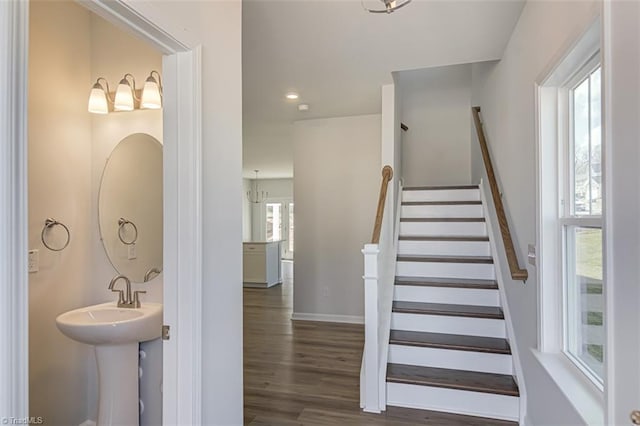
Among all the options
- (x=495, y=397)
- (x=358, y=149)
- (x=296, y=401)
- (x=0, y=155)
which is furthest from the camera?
(x=358, y=149)

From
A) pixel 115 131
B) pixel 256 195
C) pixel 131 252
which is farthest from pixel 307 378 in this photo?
pixel 256 195

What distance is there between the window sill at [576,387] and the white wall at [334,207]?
2.97 m

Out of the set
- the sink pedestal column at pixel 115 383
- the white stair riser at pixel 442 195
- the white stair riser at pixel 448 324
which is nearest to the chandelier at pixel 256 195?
the white stair riser at pixel 442 195

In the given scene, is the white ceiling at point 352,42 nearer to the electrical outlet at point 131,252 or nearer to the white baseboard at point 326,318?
the electrical outlet at point 131,252

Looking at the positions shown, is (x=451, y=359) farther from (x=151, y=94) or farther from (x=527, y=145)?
(x=151, y=94)

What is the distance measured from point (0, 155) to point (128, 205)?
1619mm

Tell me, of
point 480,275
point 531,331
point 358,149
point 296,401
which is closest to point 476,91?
point 358,149

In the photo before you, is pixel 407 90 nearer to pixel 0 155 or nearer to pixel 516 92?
pixel 516 92

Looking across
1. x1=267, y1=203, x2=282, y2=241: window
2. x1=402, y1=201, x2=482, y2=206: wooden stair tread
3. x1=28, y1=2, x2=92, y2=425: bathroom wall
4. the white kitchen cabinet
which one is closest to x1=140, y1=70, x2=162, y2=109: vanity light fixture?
x1=28, y1=2, x2=92, y2=425: bathroom wall

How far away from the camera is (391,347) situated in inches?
116

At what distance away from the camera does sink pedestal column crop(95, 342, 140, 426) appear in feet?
6.64

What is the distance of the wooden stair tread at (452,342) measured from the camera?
2.76 metres

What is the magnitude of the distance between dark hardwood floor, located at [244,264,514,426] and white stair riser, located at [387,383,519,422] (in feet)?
0.20

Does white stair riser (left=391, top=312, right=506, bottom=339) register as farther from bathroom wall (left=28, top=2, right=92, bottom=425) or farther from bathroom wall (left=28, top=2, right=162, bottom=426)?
bathroom wall (left=28, top=2, right=92, bottom=425)
